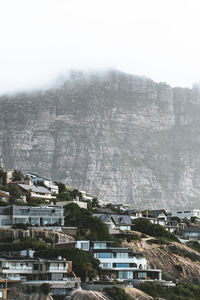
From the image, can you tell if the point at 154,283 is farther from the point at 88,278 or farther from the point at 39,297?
the point at 39,297

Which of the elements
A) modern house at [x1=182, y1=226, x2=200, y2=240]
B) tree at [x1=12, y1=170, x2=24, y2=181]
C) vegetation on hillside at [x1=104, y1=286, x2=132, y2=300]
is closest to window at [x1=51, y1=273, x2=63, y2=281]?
vegetation on hillside at [x1=104, y1=286, x2=132, y2=300]

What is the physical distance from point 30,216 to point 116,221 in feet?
58.3

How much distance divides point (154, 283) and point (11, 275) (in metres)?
19.1

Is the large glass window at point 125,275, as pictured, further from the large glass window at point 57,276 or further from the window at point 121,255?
the large glass window at point 57,276

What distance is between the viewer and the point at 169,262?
108 m

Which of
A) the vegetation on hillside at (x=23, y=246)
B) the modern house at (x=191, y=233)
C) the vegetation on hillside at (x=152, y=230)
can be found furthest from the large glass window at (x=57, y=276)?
the modern house at (x=191, y=233)

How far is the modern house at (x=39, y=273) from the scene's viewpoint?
276 feet

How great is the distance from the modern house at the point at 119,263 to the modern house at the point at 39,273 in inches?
337

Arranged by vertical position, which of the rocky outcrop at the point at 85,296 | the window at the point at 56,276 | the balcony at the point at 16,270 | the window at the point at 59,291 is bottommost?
the rocky outcrop at the point at 85,296

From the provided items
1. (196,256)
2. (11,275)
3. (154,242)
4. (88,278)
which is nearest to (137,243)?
(154,242)

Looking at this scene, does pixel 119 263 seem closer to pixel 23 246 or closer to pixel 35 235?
pixel 35 235

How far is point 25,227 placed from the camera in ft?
339

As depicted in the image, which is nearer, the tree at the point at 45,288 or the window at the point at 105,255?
the tree at the point at 45,288

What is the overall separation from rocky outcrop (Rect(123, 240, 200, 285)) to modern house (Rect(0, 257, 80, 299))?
69.5 feet
